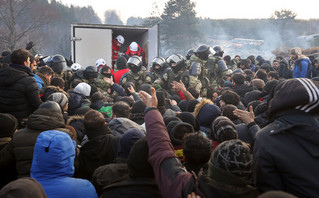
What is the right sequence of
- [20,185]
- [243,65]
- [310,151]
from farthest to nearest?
[243,65] < [310,151] < [20,185]

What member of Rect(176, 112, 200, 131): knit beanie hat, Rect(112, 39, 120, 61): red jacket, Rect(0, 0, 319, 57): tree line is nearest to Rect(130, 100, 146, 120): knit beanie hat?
Rect(176, 112, 200, 131): knit beanie hat

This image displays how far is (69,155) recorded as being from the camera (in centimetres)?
224

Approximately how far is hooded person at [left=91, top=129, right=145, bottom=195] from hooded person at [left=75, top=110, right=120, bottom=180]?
472 mm

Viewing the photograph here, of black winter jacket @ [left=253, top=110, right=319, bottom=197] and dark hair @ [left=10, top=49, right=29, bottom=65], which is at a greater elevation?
dark hair @ [left=10, top=49, right=29, bottom=65]

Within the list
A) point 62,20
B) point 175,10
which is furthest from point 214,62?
point 62,20

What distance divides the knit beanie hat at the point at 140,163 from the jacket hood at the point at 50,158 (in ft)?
1.74

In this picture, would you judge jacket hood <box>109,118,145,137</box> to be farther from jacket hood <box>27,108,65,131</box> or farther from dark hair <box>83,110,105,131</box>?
jacket hood <box>27,108,65,131</box>

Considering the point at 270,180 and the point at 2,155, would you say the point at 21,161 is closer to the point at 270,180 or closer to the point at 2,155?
the point at 2,155

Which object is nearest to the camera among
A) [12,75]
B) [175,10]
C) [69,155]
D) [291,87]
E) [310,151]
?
[310,151]

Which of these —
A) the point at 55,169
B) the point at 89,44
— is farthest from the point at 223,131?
the point at 89,44

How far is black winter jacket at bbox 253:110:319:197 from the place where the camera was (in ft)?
5.46

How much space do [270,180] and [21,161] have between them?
7.00 feet

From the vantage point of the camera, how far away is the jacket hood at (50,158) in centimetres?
214

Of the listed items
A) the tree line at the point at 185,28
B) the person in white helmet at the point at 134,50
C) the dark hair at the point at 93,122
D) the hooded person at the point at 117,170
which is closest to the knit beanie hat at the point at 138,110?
the dark hair at the point at 93,122
